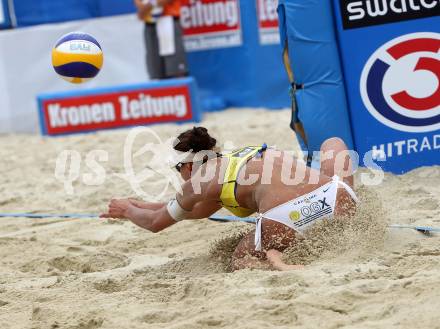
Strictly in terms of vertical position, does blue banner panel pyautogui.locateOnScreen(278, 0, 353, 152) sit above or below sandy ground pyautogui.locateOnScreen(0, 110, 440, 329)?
above

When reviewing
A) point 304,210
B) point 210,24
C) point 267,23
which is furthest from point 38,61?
point 304,210

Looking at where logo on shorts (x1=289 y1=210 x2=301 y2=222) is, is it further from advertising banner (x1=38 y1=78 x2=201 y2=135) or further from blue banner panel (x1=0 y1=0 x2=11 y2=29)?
blue banner panel (x1=0 y1=0 x2=11 y2=29)

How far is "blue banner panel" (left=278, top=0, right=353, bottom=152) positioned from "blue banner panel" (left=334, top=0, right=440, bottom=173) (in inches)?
3.0

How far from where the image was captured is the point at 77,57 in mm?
5344

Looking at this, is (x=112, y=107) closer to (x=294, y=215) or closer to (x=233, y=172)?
(x=233, y=172)

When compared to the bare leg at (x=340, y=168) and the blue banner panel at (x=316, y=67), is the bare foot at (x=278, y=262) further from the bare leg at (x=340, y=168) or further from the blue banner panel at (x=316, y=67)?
the blue banner panel at (x=316, y=67)

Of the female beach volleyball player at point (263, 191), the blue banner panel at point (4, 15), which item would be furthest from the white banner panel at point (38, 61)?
the female beach volleyball player at point (263, 191)

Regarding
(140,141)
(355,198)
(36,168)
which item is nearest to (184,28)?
(140,141)

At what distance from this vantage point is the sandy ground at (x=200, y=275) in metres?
3.40

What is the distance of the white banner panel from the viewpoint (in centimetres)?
1053

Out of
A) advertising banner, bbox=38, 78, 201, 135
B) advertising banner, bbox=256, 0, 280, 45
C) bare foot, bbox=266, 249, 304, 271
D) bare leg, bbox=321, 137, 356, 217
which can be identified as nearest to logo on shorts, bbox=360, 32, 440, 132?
bare leg, bbox=321, 137, 356, 217

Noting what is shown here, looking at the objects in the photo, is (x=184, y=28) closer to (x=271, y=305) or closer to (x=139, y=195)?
(x=139, y=195)

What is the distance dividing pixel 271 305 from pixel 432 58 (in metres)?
2.95

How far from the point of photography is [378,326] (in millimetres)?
3148
